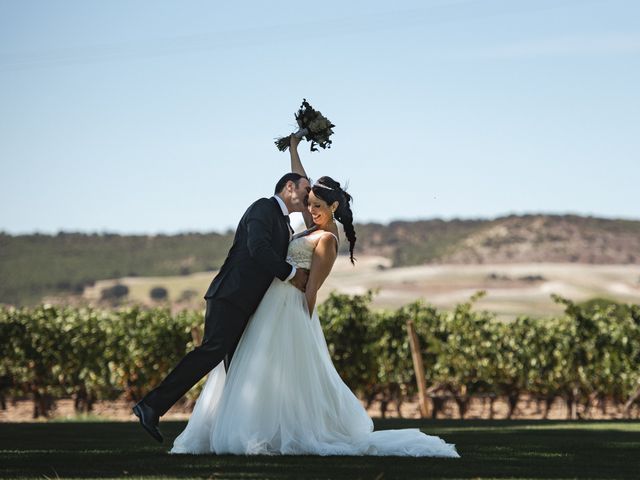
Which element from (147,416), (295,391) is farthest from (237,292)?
(147,416)

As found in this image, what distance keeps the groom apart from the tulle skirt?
0.11 m

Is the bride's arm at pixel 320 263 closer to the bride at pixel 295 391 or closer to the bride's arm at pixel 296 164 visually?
the bride at pixel 295 391

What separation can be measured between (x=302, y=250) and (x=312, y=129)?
4.26 feet

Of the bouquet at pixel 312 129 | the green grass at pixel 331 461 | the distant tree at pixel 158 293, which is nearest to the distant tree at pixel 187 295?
the distant tree at pixel 158 293

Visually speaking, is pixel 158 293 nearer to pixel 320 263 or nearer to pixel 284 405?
pixel 320 263

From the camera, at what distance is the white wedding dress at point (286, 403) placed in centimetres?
811

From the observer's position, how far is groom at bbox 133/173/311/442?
833 cm

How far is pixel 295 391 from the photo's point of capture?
27.1ft

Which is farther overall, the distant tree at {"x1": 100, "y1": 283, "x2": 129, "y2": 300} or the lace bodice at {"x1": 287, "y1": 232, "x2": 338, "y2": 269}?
the distant tree at {"x1": 100, "y1": 283, "x2": 129, "y2": 300}

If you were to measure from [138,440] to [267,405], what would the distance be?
2718 mm

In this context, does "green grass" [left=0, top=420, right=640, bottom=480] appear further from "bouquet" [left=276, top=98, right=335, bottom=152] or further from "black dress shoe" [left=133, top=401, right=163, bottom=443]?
"bouquet" [left=276, top=98, right=335, bottom=152]

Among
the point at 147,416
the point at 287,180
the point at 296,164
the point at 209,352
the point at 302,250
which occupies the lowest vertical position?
the point at 147,416

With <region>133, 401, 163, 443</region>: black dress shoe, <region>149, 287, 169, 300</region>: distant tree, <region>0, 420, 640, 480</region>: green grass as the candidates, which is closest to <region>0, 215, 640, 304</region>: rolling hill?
<region>149, 287, 169, 300</region>: distant tree

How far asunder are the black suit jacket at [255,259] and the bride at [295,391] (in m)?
0.09
